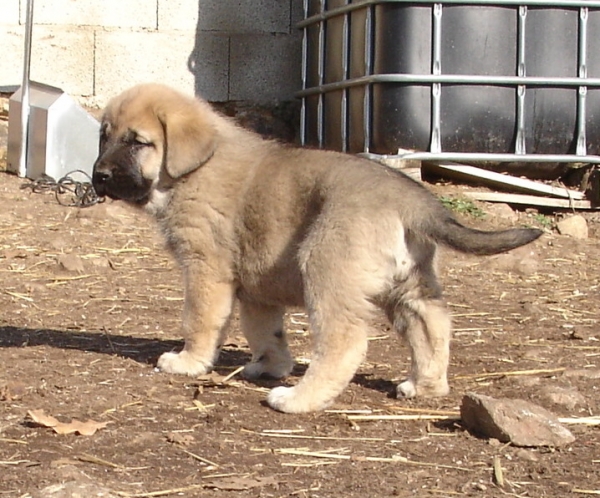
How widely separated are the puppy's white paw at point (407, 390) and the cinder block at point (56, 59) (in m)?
6.26

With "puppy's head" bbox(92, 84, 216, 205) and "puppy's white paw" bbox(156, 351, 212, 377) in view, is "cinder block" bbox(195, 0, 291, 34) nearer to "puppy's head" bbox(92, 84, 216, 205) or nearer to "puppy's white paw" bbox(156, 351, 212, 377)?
"puppy's head" bbox(92, 84, 216, 205)

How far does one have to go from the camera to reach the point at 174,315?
6289 mm

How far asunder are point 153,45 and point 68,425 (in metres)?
6.65

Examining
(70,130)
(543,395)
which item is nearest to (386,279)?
(543,395)

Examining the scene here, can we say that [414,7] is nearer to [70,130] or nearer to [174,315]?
[70,130]

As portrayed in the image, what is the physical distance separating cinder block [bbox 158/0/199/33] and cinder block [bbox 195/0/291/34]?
74 mm

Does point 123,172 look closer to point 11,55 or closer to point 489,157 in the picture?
point 489,157

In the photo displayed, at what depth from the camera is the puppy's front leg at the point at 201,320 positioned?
188 inches

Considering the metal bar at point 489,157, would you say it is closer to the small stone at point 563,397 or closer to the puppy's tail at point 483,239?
Answer: the small stone at point 563,397

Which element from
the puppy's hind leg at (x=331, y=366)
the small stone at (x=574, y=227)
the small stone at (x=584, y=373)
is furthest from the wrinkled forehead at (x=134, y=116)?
the small stone at (x=574, y=227)

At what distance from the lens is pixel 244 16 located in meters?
10.2

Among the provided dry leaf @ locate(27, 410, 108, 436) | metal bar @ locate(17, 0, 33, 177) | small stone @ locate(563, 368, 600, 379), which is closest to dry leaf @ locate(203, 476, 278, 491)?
dry leaf @ locate(27, 410, 108, 436)

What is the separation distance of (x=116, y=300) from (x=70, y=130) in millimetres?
3049

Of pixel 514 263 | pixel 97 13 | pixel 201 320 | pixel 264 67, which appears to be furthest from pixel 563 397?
pixel 97 13
